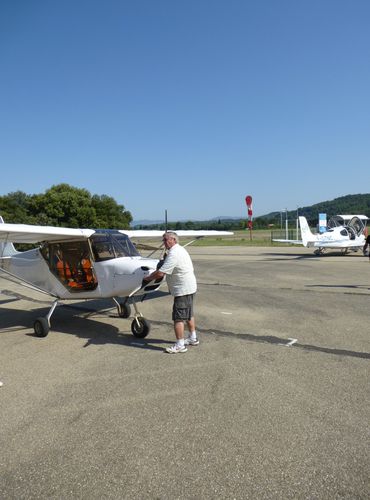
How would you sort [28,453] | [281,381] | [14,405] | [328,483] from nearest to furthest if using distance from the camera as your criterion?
1. [328,483]
2. [28,453]
3. [14,405]
4. [281,381]

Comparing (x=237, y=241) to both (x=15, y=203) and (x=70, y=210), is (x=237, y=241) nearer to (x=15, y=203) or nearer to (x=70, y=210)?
(x=70, y=210)

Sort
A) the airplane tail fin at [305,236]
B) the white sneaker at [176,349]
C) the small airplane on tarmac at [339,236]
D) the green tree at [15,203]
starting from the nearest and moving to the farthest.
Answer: the white sneaker at [176,349] < the small airplane on tarmac at [339,236] < the airplane tail fin at [305,236] < the green tree at [15,203]

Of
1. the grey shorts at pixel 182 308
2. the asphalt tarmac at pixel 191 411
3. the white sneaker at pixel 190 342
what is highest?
the grey shorts at pixel 182 308

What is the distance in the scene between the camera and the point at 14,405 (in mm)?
4301

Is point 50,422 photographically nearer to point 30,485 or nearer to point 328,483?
point 30,485

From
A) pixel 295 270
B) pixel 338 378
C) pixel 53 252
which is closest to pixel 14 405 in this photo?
pixel 338 378

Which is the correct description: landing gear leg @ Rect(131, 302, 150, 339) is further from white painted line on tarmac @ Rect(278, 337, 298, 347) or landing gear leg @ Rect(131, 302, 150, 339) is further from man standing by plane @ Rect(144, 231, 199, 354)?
white painted line on tarmac @ Rect(278, 337, 298, 347)

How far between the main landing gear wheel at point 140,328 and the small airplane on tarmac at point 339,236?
20.5 m

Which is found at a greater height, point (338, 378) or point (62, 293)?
point (62, 293)

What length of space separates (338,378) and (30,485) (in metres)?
3.62

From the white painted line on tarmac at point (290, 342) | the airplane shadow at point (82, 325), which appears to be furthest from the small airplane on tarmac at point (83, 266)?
the white painted line on tarmac at point (290, 342)

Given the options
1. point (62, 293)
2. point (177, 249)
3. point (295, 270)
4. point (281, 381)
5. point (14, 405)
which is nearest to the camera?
point (14, 405)

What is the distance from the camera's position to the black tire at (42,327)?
723 cm

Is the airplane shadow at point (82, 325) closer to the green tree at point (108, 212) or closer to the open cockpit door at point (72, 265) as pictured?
the open cockpit door at point (72, 265)
